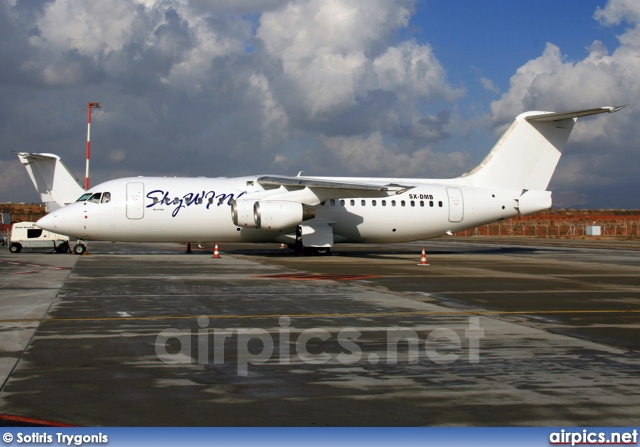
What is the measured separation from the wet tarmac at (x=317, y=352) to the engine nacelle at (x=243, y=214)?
9886 mm

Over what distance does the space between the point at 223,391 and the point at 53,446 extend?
2.00 metres

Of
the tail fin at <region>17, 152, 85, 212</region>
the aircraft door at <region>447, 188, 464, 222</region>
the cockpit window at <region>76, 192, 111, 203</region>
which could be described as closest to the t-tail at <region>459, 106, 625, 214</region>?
A: the aircraft door at <region>447, 188, 464, 222</region>

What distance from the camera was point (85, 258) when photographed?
28109 mm

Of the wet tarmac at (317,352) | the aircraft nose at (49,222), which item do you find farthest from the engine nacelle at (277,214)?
the wet tarmac at (317,352)

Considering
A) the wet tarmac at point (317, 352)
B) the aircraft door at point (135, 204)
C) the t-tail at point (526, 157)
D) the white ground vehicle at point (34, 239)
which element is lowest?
the wet tarmac at point (317, 352)

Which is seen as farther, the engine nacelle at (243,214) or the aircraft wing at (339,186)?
the aircraft wing at (339,186)

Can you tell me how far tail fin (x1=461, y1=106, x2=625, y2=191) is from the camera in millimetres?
33031

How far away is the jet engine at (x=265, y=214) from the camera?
28641 mm

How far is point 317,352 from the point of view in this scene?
9219 millimetres

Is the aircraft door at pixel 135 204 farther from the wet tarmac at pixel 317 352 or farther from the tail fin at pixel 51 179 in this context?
the tail fin at pixel 51 179

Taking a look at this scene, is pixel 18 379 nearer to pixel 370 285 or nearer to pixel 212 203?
pixel 370 285

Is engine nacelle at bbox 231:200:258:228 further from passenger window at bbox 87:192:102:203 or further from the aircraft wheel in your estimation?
the aircraft wheel

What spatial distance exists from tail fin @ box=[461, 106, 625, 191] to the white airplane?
5 cm

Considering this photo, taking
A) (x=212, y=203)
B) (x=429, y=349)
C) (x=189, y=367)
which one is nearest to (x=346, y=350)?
(x=429, y=349)
